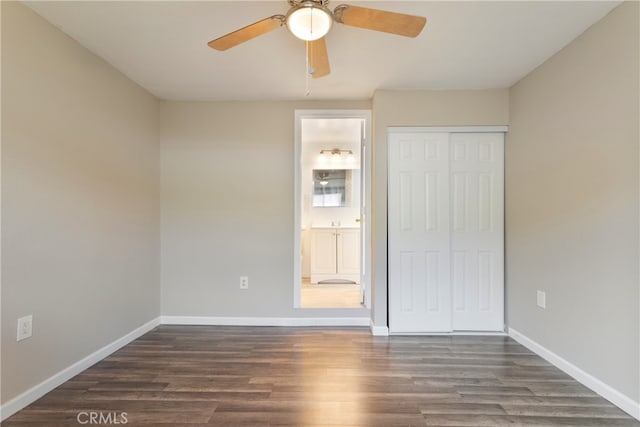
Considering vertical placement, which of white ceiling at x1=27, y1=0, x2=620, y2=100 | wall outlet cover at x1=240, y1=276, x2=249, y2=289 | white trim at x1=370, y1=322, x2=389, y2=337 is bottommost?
white trim at x1=370, y1=322, x2=389, y2=337

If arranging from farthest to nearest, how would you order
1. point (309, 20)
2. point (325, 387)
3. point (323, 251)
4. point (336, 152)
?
point (336, 152), point (323, 251), point (325, 387), point (309, 20)

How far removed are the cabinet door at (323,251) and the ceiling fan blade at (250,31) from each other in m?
3.49

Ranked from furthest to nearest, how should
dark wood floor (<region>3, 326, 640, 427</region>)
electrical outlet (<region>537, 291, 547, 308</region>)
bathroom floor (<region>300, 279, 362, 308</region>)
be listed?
bathroom floor (<region>300, 279, 362, 308</region>), electrical outlet (<region>537, 291, 547, 308</region>), dark wood floor (<region>3, 326, 640, 427</region>)

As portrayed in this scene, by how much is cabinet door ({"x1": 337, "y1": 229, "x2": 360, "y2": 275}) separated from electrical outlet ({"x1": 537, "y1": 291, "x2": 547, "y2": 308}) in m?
2.69

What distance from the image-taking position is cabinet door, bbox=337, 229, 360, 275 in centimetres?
497

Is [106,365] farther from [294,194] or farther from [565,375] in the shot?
[565,375]

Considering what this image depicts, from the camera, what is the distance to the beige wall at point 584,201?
5.87 feet

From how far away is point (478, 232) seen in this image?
3.02 metres

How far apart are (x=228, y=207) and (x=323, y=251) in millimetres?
2091

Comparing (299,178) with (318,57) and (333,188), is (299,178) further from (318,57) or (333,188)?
(333,188)

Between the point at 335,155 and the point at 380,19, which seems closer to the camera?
the point at 380,19

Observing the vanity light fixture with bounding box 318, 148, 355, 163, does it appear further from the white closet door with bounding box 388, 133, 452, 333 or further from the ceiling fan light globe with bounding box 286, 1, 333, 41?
the ceiling fan light globe with bounding box 286, 1, 333, 41

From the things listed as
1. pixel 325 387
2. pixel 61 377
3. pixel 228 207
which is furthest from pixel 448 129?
pixel 61 377

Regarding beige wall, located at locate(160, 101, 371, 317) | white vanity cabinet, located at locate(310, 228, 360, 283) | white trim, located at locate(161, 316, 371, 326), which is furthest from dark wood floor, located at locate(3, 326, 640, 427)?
white vanity cabinet, located at locate(310, 228, 360, 283)
